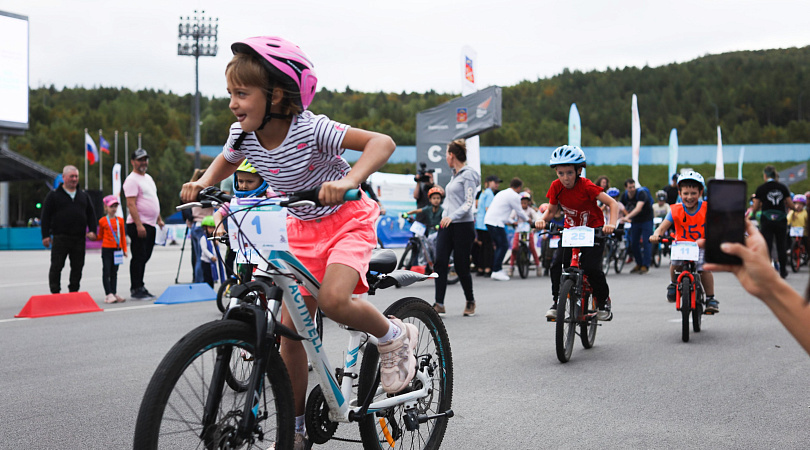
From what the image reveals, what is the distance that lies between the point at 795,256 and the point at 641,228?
13.6 feet

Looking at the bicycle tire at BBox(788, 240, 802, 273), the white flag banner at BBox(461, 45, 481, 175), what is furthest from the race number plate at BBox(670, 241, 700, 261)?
the white flag banner at BBox(461, 45, 481, 175)

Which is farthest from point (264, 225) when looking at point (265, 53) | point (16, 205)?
point (16, 205)

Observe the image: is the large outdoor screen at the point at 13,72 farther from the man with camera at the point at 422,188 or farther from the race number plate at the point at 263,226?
the race number plate at the point at 263,226

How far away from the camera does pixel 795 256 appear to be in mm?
18844

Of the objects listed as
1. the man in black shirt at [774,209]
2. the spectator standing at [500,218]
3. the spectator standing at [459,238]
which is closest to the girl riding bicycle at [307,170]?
the spectator standing at [459,238]

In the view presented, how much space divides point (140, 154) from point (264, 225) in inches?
379

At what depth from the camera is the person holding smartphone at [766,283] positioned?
5.76ft

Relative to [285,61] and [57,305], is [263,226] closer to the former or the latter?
[285,61]

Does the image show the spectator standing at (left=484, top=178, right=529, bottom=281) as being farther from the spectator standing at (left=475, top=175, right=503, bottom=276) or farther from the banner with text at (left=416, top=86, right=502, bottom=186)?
the banner with text at (left=416, top=86, right=502, bottom=186)

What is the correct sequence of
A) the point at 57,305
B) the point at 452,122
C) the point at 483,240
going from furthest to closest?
the point at 452,122 < the point at 483,240 < the point at 57,305

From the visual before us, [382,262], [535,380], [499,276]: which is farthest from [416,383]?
[499,276]

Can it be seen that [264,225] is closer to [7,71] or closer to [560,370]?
[560,370]

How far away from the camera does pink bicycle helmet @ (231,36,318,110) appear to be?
3016 mm

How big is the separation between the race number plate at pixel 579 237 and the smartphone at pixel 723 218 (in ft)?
17.8
